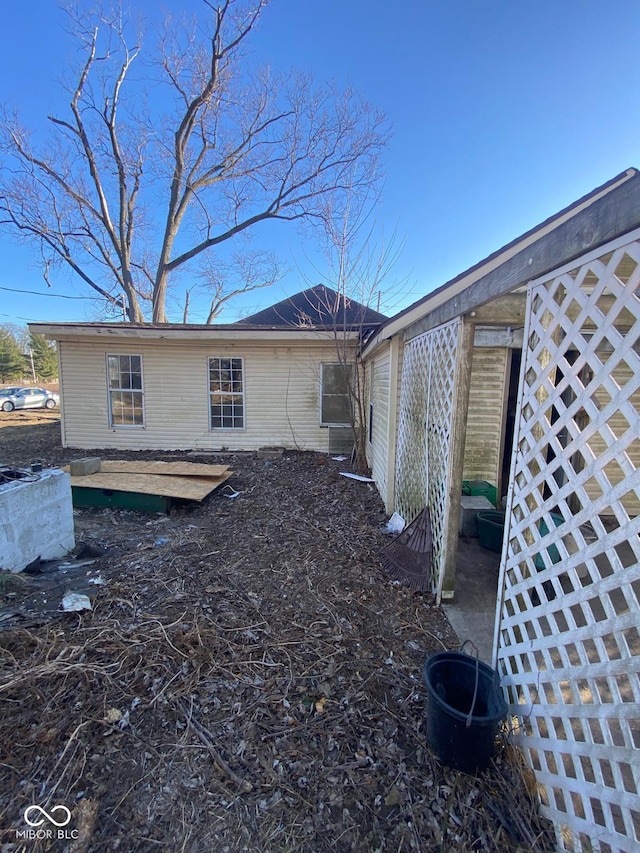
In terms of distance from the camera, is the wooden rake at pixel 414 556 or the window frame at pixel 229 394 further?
the window frame at pixel 229 394

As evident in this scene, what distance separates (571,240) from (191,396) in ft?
27.5

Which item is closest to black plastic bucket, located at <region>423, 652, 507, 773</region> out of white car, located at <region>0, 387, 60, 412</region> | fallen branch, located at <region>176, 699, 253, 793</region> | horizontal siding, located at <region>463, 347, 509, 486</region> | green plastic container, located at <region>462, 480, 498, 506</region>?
fallen branch, located at <region>176, 699, 253, 793</region>

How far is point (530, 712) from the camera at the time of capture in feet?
5.52

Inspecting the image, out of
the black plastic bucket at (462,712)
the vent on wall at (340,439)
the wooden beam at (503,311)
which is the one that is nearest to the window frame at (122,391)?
the vent on wall at (340,439)

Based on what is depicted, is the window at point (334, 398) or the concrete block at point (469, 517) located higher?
the window at point (334, 398)

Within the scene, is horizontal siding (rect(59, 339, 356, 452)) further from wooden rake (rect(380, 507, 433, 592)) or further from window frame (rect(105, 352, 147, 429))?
wooden rake (rect(380, 507, 433, 592))

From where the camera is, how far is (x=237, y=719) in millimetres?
1977

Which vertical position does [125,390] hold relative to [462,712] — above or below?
above

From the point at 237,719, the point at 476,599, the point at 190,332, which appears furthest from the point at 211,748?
the point at 190,332

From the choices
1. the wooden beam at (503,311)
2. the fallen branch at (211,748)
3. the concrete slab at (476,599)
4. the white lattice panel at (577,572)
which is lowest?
the concrete slab at (476,599)

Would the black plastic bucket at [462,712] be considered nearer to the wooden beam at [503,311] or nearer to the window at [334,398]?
the wooden beam at [503,311]

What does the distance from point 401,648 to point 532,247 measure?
2.48 meters

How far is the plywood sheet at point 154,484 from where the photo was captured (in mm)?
5172

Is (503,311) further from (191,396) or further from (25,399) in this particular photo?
(25,399)
